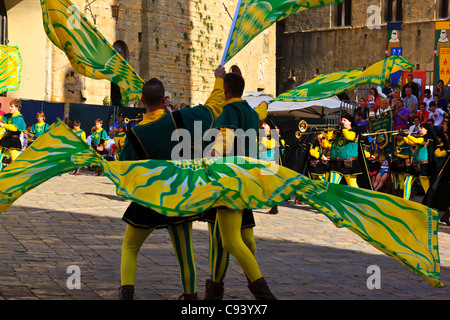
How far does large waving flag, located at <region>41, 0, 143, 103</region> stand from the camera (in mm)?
7328

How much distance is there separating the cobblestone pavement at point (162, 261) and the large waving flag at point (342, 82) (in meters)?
1.79

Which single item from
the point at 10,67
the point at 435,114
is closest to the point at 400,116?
the point at 435,114

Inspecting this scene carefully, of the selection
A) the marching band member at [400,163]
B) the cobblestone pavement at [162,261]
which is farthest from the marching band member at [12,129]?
the marching band member at [400,163]

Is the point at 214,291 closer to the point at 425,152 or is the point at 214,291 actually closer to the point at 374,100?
the point at 425,152

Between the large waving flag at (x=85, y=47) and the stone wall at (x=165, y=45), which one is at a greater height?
the stone wall at (x=165, y=45)

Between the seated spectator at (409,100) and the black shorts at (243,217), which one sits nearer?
the black shorts at (243,217)

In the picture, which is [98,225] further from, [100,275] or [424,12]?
[424,12]

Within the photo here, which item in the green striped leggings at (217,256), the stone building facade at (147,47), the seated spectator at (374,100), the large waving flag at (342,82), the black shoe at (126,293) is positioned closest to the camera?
the black shoe at (126,293)

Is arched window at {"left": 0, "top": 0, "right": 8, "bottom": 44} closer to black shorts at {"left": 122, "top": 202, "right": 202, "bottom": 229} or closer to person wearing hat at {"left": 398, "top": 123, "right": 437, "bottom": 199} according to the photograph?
person wearing hat at {"left": 398, "top": 123, "right": 437, "bottom": 199}

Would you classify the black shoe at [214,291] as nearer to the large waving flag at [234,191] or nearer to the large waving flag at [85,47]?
the large waving flag at [234,191]

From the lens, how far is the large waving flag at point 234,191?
18.9 feet
